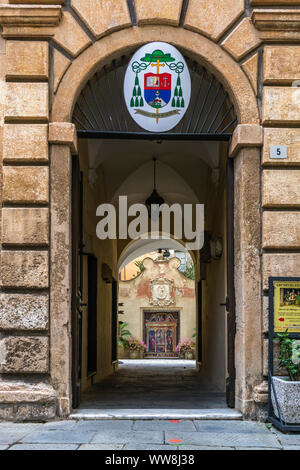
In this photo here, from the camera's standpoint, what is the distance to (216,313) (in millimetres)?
10406

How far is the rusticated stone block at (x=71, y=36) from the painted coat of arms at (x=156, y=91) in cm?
52

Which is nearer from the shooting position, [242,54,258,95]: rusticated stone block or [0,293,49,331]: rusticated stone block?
[0,293,49,331]: rusticated stone block

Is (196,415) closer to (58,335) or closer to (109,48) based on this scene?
(58,335)

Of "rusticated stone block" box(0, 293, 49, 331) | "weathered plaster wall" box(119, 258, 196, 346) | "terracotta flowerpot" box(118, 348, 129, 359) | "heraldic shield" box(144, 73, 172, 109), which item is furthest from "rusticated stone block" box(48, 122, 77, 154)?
"weathered plaster wall" box(119, 258, 196, 346)

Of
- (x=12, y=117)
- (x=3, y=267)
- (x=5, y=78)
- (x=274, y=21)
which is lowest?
(x=3, y=267)

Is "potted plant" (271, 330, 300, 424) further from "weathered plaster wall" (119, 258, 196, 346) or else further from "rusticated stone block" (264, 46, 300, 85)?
"weathered plaster wall" (119, 258, 196, 346)

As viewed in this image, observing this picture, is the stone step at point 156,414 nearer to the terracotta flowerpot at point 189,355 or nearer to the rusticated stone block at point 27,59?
the rusticated stone block at point 27,59

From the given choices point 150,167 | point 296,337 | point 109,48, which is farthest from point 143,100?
point 150,167

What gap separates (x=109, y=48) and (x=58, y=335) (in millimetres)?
2800

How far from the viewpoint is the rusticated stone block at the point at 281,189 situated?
585cm

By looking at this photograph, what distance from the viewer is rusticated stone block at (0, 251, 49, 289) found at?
18.8 ft

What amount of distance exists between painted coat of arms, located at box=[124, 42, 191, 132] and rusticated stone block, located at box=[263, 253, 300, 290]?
168cm

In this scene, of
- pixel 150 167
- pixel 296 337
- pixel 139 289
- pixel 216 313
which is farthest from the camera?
pixel 139 289

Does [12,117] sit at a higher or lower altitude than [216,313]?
higher
